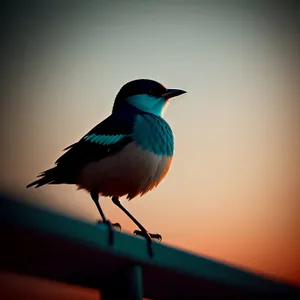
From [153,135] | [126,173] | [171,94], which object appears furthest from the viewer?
[171,94]

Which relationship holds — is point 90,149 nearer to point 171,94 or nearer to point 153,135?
point 153,135

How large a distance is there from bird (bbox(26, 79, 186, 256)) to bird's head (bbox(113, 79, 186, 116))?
0.19 meters

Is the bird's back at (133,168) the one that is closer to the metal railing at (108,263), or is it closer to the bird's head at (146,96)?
the bird's head at (146,96)

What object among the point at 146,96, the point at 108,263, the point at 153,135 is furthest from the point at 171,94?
the point at 108,263

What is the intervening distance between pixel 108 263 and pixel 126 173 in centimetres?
124

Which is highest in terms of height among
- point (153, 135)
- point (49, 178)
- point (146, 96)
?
point (146, 96)

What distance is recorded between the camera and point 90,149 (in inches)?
103

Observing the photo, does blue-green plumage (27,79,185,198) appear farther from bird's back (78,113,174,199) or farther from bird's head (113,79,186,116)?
bird's head (113,79,186,116)

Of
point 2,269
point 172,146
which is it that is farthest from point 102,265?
point 172,146

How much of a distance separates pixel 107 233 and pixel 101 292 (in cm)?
22

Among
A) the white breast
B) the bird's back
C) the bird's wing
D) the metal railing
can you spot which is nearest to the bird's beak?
the bird's wing

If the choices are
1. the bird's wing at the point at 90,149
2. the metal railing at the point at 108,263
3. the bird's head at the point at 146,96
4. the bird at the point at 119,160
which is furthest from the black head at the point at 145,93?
the metal railing at the point at 108,263

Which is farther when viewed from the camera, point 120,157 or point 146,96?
point 146,96

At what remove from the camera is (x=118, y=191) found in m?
2.49
